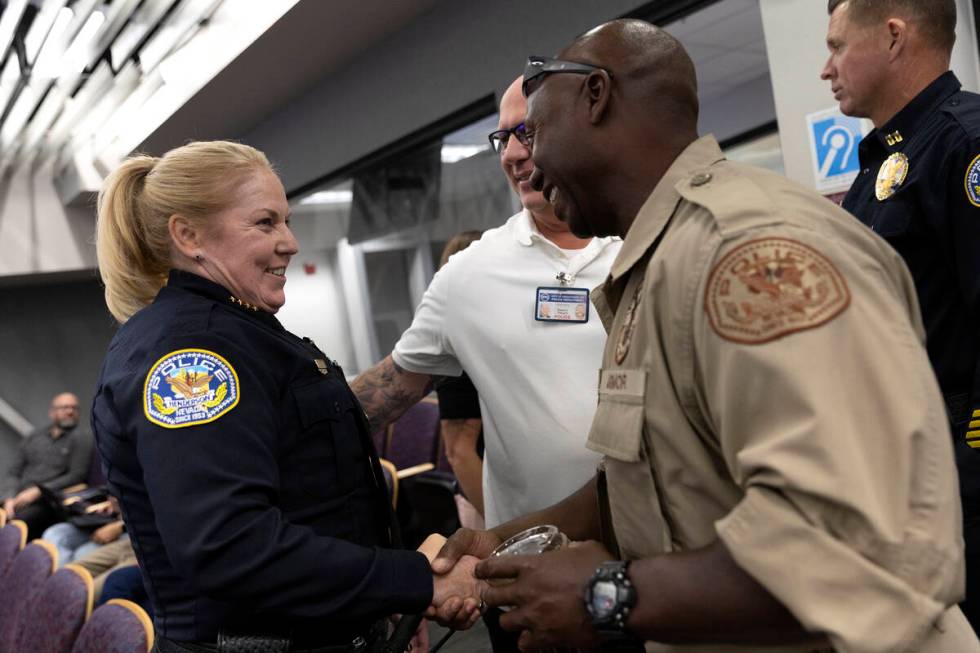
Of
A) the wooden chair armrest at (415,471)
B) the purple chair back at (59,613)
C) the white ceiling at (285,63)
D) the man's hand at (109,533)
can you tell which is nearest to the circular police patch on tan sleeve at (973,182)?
the purple chair back at (59,613)

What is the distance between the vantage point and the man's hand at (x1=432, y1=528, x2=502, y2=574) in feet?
4.45

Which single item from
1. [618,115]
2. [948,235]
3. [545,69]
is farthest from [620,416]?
[948,235]

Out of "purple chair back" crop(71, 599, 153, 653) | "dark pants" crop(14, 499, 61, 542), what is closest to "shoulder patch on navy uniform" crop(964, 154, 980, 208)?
"purple chair back" crop(71, 599, 153, 653)

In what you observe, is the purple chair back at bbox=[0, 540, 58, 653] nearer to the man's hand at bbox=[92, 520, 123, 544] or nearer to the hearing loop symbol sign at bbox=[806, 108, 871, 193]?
the man's hand at bbox=[92, 520, 123, 544]

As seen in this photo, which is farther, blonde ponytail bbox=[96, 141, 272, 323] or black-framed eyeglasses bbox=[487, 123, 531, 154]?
black-framed eyeglasses bbox=[487, 123, 531, 154]

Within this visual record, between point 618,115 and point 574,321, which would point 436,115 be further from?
point 618,115

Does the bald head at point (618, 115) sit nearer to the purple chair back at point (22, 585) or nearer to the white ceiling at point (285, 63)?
the purple chair back at point (22, 585)

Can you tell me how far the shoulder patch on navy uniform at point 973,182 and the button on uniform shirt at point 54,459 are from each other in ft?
25.0

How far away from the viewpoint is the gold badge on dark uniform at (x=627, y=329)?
0.89 metres

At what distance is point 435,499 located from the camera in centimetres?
384

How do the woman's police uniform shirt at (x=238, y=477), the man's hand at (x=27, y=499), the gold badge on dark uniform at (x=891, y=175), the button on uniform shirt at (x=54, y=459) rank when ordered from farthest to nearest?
the button on uniform shirt at (x=54, y=459) < the man's hand at (x=27, y=499) < the gold badge on dark uniform at (x=891, y=175) < the woman's police uniform shirt at (x=238, y=477)

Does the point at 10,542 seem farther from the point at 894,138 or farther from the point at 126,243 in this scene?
the point at 894,138

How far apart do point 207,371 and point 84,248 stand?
863cm

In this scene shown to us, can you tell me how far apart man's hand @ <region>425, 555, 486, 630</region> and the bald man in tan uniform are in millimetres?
356
